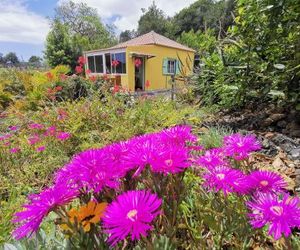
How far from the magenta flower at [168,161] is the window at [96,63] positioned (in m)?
19.9

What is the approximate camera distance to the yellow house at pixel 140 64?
17.3m

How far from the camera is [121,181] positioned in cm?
94

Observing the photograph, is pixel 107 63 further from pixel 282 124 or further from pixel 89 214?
pixel 89 214

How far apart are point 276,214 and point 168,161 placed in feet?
1.03

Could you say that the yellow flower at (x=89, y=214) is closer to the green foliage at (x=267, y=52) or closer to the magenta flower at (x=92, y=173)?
the magenta flower at (x=92, y=173)

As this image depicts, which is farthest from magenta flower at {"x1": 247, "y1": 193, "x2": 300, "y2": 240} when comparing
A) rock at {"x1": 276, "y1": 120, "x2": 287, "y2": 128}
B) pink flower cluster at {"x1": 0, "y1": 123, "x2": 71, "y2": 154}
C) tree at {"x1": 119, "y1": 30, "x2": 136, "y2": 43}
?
tree at {"x1": 119, "y1": 30, "x2": 136, "y2": 43}

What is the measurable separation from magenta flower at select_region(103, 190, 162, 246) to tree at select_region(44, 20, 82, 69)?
1036 inches

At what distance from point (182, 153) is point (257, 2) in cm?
314

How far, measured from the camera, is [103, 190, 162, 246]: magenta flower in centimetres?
64

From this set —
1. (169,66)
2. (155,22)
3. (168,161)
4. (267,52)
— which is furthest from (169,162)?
(155,22)

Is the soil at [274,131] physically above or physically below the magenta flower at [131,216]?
below

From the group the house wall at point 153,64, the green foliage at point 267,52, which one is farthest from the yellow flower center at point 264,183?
the house wall at point 153,64

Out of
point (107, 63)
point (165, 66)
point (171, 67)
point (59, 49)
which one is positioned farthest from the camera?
point (59, 49)

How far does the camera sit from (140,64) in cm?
1733
